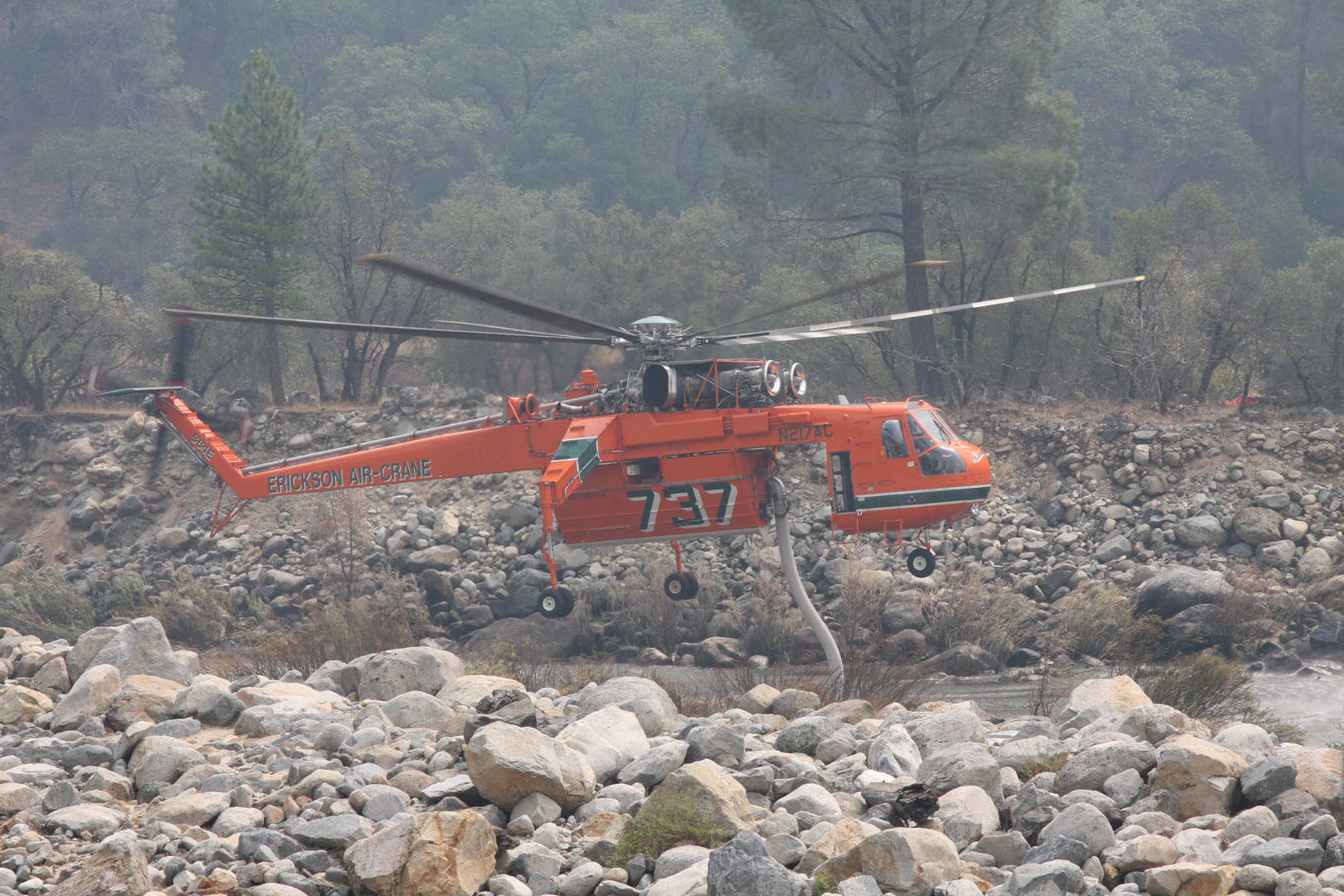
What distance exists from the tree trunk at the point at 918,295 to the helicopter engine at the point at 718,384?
12299 mm

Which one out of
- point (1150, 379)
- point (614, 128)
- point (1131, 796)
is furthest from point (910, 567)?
point (614, 128)

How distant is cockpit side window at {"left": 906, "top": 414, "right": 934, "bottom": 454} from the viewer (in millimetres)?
14422

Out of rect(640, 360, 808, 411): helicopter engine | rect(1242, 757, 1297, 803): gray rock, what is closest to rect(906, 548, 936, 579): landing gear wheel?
rect(640, 360, 808, 411): helicopter engine

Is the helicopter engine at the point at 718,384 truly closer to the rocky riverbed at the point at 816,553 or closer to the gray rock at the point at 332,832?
the rocky riverbed at the point at 816,553

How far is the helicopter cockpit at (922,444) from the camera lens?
565 inches

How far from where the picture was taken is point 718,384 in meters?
15.0

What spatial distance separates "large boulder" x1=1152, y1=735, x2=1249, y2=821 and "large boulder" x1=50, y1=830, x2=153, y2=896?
5787mm

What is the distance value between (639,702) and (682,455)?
20.4ft

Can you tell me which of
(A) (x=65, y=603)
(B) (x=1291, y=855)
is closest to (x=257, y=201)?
(A) (x=65, y=603)

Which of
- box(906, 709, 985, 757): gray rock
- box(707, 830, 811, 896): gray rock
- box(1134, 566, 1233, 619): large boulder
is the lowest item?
box(1134, 566, 1233, 619): large boulder

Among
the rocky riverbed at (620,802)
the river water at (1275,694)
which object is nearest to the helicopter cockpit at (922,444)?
the river water at (1275,694)

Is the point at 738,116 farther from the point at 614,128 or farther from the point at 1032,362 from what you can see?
the point at 614,128

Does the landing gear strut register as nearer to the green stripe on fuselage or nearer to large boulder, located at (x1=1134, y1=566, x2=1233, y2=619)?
the green stripe on fuselage

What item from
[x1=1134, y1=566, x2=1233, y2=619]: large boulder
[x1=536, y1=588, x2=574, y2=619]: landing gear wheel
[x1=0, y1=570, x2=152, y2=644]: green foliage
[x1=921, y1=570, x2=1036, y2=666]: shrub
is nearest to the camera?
[x1=536, y1=588, x2=574, y2=619]: landing gear wheel
